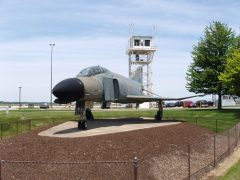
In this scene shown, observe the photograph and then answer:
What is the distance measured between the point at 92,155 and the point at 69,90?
5.12 metres

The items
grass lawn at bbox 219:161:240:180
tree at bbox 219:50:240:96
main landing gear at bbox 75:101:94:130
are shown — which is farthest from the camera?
tree at bbox 219:50:240:96

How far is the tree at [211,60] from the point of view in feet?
196

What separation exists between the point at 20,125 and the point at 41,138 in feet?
44.0

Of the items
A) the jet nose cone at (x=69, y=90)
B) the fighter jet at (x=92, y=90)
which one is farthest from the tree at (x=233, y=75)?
the jet nose cone at (x=69, y=90)

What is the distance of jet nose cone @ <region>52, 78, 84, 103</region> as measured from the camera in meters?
21.0

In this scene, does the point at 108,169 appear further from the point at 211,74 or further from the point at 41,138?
the point at 211,74

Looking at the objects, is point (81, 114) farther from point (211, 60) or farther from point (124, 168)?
point (211, 60)

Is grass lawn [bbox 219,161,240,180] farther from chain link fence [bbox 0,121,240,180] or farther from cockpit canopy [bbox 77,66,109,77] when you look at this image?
cockpit canopy [bbox 77,66,109,77]

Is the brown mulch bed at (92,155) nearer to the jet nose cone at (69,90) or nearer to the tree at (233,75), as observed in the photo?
the jet nose cone at (69,90)

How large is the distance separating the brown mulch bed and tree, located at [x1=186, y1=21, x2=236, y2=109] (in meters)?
38.8

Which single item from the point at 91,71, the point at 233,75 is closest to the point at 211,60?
the point at 233,75

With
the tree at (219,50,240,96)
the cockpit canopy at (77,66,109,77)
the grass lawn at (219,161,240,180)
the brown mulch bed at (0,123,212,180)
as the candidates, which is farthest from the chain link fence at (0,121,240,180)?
the tree at (219,50,240,96)

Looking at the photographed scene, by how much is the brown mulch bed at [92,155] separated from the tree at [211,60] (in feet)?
127

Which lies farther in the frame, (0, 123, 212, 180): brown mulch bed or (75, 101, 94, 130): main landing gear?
(75, 101, 94, 130): main landing gear
